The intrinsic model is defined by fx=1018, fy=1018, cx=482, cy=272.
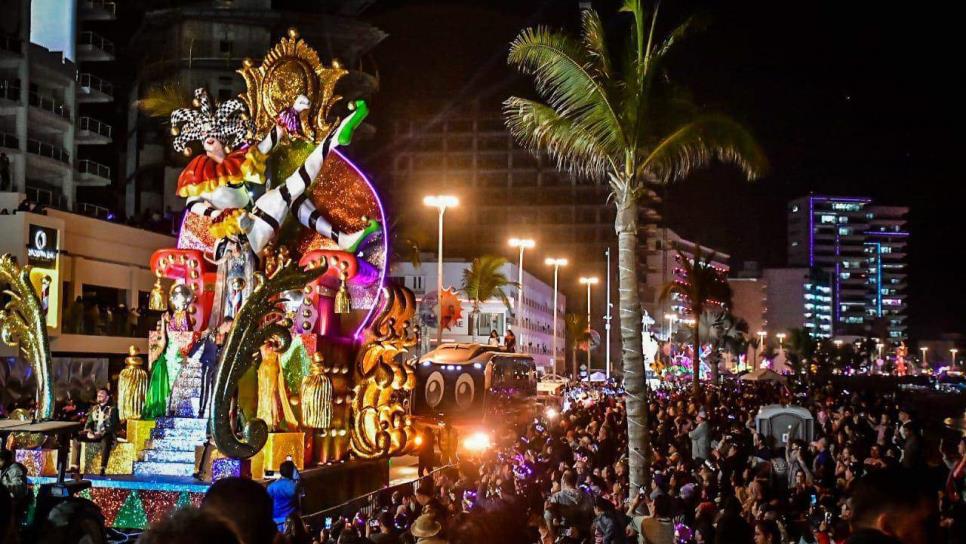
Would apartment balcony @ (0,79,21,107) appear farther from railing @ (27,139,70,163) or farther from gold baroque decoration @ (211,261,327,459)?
gold baroque decoration @ (211,261,327,459)

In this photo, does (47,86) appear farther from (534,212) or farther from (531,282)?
(534,212)

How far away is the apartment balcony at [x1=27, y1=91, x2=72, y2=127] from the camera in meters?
44.2

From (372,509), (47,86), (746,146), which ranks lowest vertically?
(372,509)

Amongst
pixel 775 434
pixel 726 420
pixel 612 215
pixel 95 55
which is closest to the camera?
pixel 775 434

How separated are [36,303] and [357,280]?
17.0 feet

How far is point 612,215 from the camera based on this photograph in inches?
4043

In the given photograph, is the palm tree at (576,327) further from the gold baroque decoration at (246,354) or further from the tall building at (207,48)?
the gold baroque decoration at (246,354)

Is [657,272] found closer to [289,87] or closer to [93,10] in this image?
[93,10]

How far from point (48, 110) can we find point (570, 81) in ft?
116

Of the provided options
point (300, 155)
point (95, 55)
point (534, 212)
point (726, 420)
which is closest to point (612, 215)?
point (534, 212)

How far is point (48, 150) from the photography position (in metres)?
45.1

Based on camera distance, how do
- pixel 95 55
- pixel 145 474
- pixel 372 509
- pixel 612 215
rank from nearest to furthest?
pixel 372 509 < pixel 145 474 < pixel 95 55 < pixel 612 215

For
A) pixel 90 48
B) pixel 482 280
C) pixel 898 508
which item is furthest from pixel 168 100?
pixel 482 280

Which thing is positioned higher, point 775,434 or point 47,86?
point 47,86
